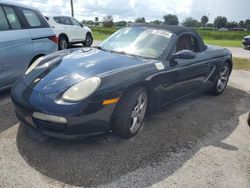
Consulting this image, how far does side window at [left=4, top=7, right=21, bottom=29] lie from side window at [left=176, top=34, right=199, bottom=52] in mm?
2749

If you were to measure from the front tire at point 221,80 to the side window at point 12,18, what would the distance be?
3.77 m

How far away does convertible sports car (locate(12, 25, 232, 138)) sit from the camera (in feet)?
9.55

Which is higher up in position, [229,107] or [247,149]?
[247,149]

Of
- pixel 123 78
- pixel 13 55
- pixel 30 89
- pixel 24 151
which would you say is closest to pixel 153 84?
pixel 123 78

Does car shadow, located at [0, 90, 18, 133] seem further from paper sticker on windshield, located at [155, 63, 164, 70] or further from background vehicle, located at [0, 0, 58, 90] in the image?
paper sticker on windshield, located at [155, 63, 164, 70]

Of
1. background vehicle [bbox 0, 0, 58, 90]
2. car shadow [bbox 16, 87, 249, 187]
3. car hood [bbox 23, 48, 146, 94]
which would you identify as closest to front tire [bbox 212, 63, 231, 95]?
car shadow [bbox 16, 87, 249, 187]

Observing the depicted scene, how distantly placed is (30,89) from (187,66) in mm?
2330

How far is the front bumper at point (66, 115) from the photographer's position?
2846 millimetres

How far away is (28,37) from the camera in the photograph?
16.3 ft

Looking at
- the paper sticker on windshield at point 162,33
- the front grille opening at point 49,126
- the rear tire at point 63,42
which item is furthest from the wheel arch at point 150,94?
the rear tire at point 63,42

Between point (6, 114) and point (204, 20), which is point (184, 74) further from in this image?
point (204, 20)

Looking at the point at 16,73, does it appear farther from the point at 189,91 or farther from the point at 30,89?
the point at 189,91

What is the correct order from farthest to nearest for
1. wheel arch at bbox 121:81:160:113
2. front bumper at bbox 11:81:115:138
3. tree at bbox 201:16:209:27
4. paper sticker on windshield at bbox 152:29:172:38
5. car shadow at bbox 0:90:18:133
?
1. tree at bbox 201:16:209:27
2. paper sticker on windshield at bbox 152:29:172:38
3. car shadow at bbox 0:90:18:133
4. wheel arch at bbox 121:81:160:113
5. front bumper at bbox 11:81:115:138

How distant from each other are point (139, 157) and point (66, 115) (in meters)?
0.91
